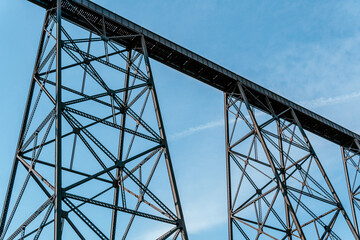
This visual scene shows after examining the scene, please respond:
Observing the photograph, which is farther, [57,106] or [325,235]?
[325,235]

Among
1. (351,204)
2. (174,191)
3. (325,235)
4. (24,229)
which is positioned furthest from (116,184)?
(351,204)

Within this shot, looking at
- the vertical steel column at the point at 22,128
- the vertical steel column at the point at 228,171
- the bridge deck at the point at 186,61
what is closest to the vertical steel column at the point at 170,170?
the bridge deck at the point at 186,61

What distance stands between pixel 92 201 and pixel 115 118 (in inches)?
139

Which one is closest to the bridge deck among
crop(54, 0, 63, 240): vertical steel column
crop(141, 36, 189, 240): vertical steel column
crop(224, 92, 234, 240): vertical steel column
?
crop(224, 92, 234, 240): vertical steel column

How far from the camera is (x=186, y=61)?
56.0 feet

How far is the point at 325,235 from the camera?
675 inches

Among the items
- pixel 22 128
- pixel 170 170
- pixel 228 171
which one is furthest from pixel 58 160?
pixel 228 171

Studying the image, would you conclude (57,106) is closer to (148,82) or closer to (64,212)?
(64,212)

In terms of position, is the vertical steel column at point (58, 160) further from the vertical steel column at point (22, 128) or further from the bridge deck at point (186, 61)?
the bridge deck at point (186, 61)

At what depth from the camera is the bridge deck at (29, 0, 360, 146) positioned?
14328mm

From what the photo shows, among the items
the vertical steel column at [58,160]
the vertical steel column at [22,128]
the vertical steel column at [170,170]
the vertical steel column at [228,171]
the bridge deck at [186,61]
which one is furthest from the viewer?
the vertical steel column at [228,171]

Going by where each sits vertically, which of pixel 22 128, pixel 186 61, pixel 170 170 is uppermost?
pixel 186 61

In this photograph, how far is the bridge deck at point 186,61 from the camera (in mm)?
14328

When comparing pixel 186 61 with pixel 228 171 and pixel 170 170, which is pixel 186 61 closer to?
pixel 228 171
